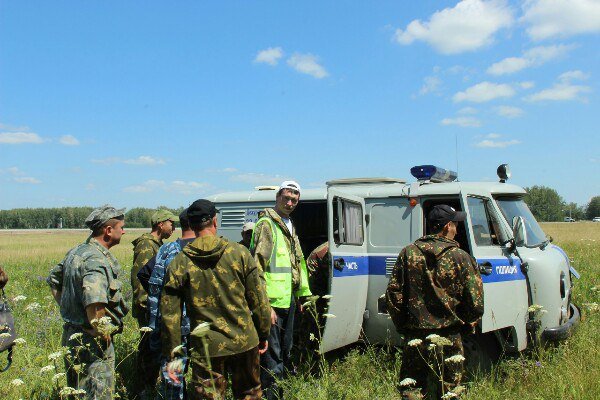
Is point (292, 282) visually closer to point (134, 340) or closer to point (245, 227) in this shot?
point (245, 227)

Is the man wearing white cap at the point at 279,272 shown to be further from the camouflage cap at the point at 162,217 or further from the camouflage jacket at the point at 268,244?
the camouflage cap at the point at 162,217

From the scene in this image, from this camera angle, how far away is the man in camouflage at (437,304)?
155 inches

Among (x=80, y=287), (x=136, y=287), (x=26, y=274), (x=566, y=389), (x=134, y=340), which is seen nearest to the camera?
(x=80, y=287)

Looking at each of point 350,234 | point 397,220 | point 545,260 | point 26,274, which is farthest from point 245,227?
point 26,274

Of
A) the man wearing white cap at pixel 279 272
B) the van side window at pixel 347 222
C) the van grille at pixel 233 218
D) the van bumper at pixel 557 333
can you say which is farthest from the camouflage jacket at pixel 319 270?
the van bumper at pixel 557 333

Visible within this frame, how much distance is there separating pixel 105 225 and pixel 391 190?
3.47m

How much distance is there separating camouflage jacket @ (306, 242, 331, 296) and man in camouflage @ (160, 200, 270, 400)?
99.1 inches

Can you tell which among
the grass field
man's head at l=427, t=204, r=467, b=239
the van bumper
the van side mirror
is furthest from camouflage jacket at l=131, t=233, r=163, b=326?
the van bumper

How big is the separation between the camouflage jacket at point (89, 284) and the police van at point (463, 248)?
6.94ft

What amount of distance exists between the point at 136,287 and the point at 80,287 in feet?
6.12

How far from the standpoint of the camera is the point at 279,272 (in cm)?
487

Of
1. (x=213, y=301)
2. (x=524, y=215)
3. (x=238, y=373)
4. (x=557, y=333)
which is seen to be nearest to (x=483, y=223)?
(x=524, y=215)

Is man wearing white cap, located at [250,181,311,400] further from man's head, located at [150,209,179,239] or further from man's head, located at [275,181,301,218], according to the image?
man's head, located at [150,209,179,239]

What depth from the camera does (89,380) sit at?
3.90 m
